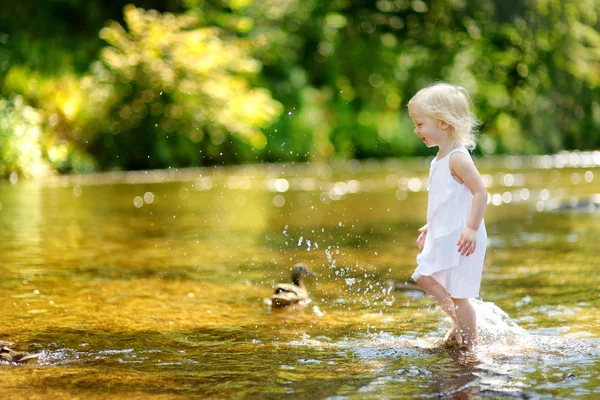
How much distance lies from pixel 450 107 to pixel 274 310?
Result: 2.09 m

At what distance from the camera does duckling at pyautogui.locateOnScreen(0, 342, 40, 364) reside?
494 centimetres

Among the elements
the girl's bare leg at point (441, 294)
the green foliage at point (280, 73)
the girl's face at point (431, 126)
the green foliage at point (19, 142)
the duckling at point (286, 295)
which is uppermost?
the green foliage at point (280, 73)

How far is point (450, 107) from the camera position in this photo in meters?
5.36

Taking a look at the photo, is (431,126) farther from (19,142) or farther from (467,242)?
(19,142)

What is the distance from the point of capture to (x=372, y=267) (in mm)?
8789

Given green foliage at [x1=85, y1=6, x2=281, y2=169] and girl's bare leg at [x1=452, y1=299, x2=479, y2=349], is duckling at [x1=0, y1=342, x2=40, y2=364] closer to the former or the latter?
girl's bare leg at [x1=452, y1=299, x2=479, y2=349]

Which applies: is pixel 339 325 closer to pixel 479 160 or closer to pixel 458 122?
pixel 458 122

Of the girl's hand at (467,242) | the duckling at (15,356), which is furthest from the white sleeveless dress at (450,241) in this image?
the duckling at (15,356)

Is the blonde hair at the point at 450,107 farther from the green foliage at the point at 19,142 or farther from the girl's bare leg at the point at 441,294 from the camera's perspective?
the green foliage at the point at 19,142

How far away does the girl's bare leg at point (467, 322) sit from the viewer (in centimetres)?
530

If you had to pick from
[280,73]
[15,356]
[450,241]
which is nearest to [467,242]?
[450,241]

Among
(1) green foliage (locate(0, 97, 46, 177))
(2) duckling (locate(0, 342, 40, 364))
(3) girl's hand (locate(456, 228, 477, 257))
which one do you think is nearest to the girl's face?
(3) girl's hand (locate(456, 228, 477, 257))

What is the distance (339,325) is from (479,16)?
23118mm

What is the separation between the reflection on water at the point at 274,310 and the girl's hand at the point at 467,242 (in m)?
0.52
